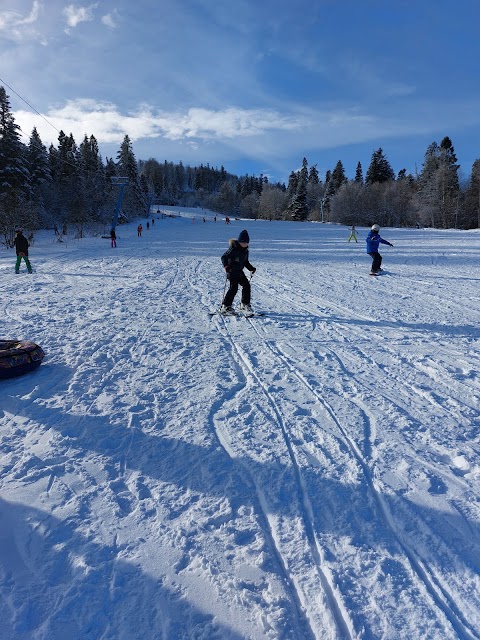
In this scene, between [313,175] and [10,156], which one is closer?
[10,156]

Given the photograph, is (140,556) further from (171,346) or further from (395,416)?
(171,346)

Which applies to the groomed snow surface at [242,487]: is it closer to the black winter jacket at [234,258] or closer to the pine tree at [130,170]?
the black winter jacket at [234,258]

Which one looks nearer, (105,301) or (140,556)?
(140,556)

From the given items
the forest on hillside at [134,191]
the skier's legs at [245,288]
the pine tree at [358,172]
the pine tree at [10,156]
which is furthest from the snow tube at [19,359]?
the pine tree at [358,172]

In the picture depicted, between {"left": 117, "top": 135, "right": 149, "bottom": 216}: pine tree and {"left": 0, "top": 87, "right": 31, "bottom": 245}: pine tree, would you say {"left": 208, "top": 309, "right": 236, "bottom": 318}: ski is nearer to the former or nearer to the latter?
{"left": 0, "top": 87, "right": 31, "bottom": 245}: pine tree

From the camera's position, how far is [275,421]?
3.64 metres

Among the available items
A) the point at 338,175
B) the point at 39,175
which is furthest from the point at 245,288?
the point at 338,175

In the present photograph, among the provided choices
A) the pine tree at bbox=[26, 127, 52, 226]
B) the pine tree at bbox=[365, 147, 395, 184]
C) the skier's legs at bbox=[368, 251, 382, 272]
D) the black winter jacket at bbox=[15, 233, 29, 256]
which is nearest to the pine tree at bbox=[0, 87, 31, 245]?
the pine tree at bbox=[26, 127, 52, 226]

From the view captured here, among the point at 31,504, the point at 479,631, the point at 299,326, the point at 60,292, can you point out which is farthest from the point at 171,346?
the point at 60,292

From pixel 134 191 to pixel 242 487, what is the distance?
246 feet

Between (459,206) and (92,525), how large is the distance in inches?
2574

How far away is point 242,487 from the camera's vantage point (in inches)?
109

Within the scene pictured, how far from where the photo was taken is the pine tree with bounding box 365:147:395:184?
7200 cm

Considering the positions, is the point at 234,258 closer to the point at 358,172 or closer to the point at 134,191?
the point at 134,191
